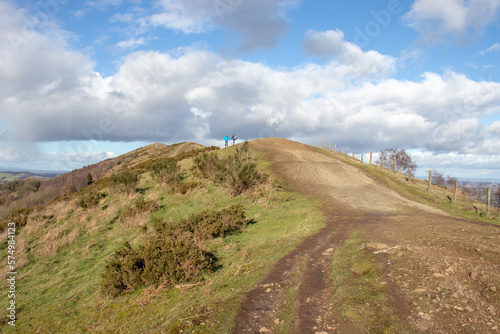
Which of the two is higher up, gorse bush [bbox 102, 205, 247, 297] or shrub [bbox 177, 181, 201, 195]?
shrub [bbox 177, 181, 201, 195]

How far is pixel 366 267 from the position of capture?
584 centimetres

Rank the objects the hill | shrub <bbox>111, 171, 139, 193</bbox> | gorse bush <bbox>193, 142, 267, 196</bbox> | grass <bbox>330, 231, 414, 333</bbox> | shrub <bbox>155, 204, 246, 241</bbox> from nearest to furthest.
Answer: grass <bbox>330, 231, 414, 333</bbox> → the hill → shrub <bbox>155, 204, 246, 241</bbox> → gorse bush <bbox>193, 142, 267, 196</bbox> → shrub <bbox>111, 171, 139, 193</bbox>

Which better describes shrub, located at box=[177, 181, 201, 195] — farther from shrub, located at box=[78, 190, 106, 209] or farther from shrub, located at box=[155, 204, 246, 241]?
shrub, located at box=[155, 204, 246, 241]

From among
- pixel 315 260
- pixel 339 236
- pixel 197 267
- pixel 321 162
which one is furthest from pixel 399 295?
pixel 321 162

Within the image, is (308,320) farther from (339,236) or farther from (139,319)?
(339,236)

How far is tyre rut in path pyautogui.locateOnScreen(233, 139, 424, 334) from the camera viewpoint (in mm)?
4273

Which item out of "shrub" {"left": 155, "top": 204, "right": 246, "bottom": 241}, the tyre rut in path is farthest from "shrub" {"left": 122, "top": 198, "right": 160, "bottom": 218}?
the tyre rut in path

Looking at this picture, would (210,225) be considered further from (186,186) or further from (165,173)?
(165,173)

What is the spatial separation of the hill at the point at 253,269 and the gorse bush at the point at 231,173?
388mm

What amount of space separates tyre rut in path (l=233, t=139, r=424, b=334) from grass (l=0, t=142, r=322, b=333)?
0.33 metres

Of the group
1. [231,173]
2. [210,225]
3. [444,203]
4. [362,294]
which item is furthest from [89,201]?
[444,203]

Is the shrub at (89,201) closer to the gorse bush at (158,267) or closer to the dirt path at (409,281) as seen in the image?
the gorse bush at (158,267)

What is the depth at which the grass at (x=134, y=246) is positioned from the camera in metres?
4.81

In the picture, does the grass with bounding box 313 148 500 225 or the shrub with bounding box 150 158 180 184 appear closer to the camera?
the grass with bounding box 313 148 500 225
